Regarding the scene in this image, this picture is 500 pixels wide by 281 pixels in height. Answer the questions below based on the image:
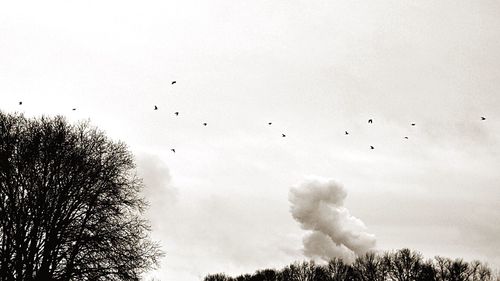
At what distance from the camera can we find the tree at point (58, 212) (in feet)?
73.1

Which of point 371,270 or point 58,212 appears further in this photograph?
point 371,270

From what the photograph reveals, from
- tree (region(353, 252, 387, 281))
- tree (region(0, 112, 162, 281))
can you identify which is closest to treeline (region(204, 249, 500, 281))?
tree (region(353, 252, 387, 281))

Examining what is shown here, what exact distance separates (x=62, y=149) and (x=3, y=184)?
360 centimetres

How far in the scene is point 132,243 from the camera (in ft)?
80.0

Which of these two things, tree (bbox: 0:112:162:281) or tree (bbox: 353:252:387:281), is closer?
tree (bbox: 0:112:162:281)

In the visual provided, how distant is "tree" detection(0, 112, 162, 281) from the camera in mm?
22281

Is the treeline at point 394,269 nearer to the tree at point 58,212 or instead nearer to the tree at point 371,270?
the tree at point 371,270

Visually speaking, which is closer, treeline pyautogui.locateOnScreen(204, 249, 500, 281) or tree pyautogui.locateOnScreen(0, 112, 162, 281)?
tree pyautogui.locateOnScreen(0, 112, 162, 281)

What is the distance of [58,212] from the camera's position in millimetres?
23391

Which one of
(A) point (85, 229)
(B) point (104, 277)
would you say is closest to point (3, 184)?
(A) point (85, 229)

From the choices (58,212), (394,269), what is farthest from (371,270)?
(58,212)

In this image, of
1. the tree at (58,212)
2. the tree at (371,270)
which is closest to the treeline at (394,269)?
the tree at (371,270)

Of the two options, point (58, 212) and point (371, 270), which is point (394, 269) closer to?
point (371, 270)

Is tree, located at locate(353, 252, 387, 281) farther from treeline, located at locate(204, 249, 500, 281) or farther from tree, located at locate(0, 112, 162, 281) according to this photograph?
tree, located at locate(0, 112, 162, 281)
